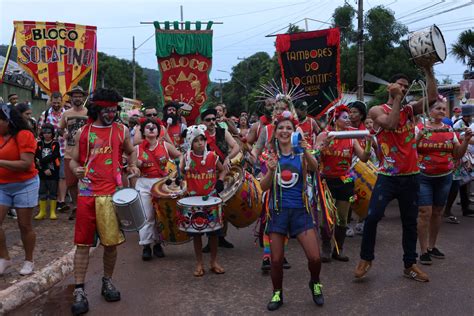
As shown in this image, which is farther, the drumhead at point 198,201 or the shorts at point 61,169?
the shorts at point 61,169

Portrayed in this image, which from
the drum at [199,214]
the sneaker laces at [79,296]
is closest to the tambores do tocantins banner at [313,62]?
the drum at [199,214]

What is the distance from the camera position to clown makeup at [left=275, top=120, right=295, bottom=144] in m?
4.64

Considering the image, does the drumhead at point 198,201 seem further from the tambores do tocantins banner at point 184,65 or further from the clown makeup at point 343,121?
the tambores do tocantins banner at point 184,65

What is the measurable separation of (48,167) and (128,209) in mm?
4776

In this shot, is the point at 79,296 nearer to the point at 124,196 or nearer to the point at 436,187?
the point at 124,196

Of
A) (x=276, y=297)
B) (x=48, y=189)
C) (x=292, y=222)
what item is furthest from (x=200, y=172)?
(x=48, y=189)

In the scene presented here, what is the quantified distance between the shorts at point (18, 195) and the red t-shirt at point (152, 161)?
147 centimetres

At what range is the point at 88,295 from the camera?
16.8ft

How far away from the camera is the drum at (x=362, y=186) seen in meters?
7.21

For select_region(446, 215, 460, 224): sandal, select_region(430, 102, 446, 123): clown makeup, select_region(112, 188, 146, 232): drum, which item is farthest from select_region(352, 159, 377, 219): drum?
select_region(112, 188, 146, 232): drum

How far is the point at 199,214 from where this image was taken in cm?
565

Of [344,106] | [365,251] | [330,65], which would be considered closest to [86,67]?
[330,65]

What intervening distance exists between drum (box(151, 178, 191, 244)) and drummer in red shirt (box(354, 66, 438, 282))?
221cm

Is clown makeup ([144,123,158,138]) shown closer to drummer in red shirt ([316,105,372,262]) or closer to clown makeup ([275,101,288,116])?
clown makeup ([275,101,288,116])
